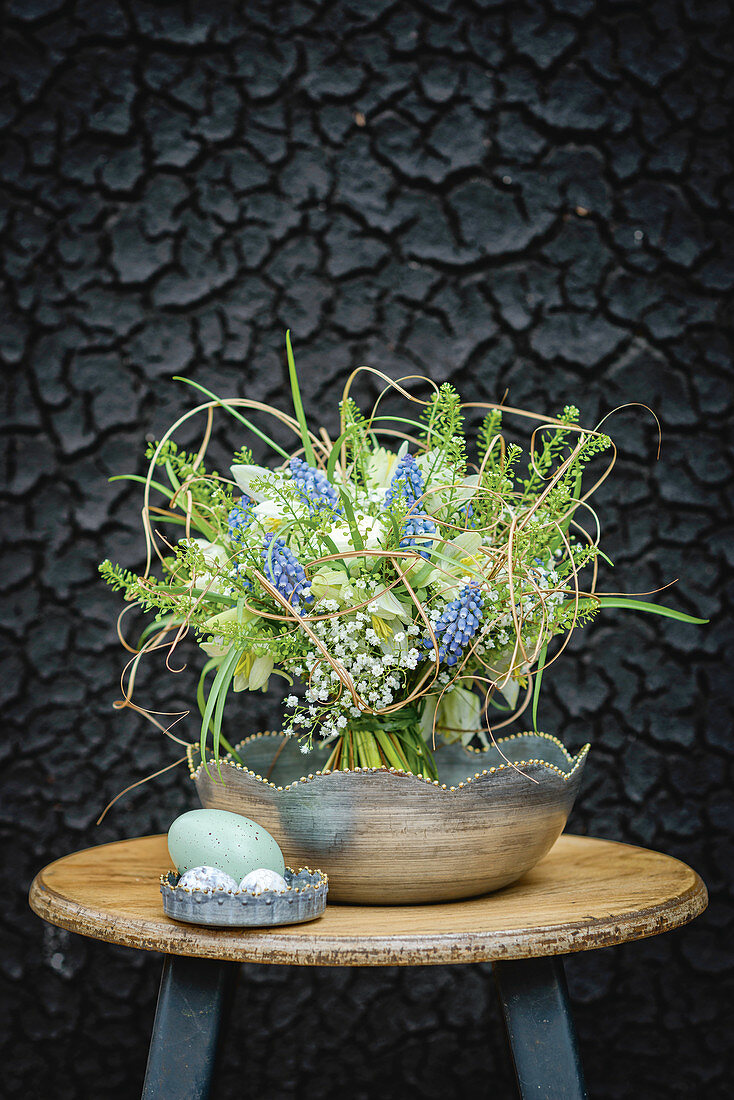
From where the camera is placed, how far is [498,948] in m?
0.50

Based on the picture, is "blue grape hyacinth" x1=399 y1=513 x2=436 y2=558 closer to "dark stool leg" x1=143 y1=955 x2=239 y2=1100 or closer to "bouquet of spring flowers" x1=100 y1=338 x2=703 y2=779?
"bouquet of spring flowers" x1=100 y1=338 x2=703 y2=779

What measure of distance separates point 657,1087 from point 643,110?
1285mm

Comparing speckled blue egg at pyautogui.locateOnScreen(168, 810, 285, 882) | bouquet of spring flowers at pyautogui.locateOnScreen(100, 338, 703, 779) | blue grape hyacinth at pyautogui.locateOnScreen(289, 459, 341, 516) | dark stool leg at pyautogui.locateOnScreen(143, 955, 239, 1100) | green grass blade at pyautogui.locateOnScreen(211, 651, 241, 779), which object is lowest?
dark stool leg at pyautogui.locateOnScreen(143, 955, 239, 1100)

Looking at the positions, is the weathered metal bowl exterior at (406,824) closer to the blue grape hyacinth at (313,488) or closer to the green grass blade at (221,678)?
the green grass blade at (221,678)

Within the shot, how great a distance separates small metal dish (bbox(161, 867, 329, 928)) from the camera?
515 millimetres

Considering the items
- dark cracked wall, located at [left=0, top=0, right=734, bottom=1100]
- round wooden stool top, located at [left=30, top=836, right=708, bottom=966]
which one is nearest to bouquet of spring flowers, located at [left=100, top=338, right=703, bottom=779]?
round wooden stool top, located at [left=30, top=836, right=708, bottom=966]

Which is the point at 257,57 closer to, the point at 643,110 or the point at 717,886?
the point at 643,110

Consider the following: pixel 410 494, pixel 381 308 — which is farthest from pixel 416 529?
pixel 381 308

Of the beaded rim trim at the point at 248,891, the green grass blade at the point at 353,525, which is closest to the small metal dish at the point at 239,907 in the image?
the beaded rim trim at the point at 248,891

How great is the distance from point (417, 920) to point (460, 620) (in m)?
0.19

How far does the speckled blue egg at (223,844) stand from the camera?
1.86 ft

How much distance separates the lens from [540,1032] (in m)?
0.57

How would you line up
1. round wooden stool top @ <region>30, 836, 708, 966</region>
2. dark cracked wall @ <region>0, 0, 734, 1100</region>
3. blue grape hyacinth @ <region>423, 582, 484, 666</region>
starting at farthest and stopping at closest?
dark cracked wall @ <region>0, 0, 734, 1100</region>, blue grape hyacinth @ <region>423, 582, 484, 666</region>, round wooden stool top @ <region>30, 836, 708, 966</region>

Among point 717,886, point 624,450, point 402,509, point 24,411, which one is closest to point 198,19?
point 24,411
